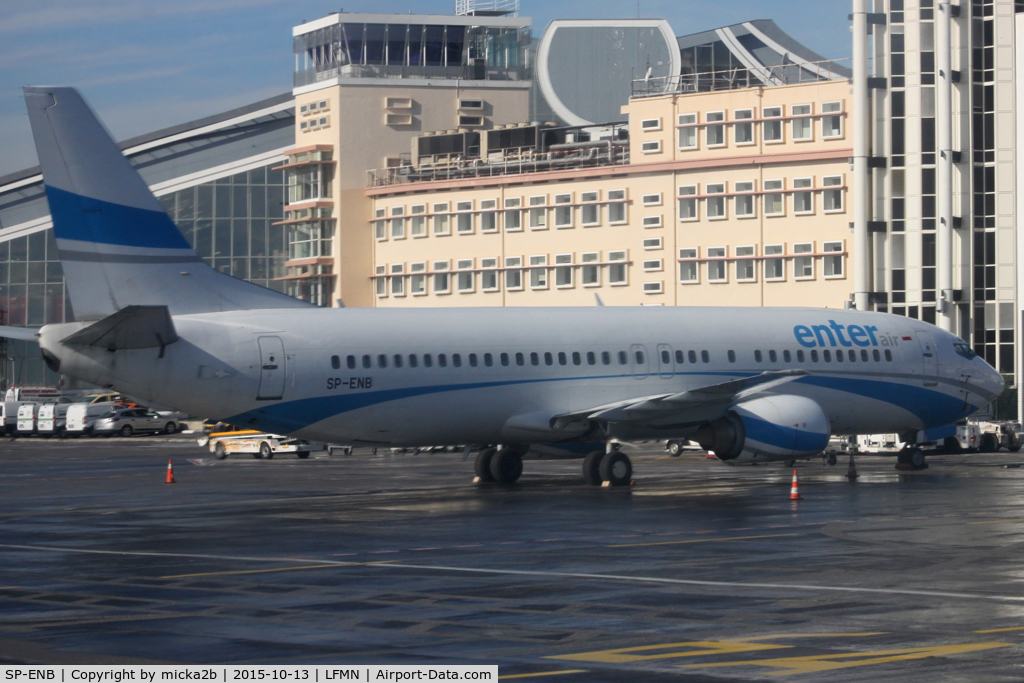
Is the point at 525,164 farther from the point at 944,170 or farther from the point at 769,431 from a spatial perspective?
the point at 769,431

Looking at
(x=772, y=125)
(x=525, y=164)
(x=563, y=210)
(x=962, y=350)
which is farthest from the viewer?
(x=525, y=164)

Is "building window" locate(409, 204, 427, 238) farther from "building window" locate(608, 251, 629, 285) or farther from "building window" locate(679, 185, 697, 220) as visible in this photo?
"building window" locate(679, 185, 697, 220)

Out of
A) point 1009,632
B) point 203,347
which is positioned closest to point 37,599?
point 1009,632

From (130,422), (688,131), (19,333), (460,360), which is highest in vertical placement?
(688,131)

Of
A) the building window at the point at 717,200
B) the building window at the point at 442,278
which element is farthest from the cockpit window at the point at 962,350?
the building window at the point at 442,278

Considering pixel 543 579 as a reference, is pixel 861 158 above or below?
above

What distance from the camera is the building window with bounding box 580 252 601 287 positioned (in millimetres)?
91500

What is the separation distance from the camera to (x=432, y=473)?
144ft

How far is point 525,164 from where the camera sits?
314 feet

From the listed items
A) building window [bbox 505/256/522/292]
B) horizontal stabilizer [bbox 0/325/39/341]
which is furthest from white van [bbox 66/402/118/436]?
horizontal stabilizer [bbox 0/325/39/341]

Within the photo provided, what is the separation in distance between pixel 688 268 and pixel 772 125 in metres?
9.94

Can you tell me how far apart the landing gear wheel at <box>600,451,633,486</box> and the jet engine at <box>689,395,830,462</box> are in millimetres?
2251

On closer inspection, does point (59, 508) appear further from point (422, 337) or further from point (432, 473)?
point (432, 473)

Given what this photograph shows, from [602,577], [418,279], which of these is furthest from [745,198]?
[602,577]
